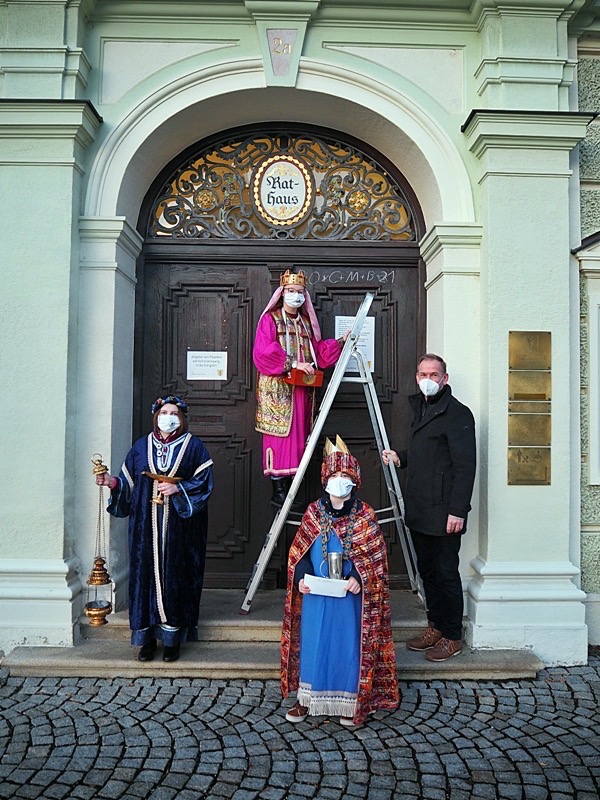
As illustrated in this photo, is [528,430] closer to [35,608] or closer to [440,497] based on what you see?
[440,497]

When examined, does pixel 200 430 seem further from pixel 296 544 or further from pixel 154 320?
pixel 296 544

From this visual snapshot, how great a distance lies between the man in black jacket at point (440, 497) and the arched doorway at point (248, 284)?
0.94 m

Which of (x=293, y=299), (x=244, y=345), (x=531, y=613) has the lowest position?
(x=531, y=613)

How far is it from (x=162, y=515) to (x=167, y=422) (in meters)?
0.53

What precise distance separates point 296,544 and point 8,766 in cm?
158

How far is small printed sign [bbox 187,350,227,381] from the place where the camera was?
4875 mm

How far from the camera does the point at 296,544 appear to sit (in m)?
3.26

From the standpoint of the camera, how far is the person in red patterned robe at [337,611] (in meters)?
3.15

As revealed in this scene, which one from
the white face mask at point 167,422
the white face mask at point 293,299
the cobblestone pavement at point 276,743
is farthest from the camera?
the white face mask at point 293,299

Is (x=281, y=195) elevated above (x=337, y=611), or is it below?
above

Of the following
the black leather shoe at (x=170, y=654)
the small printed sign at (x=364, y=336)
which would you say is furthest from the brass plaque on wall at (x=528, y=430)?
the black leather shoe at (x=170, y=654)

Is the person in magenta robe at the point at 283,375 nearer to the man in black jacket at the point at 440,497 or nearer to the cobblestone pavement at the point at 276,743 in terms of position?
the man in black jacket at the point at 440,497

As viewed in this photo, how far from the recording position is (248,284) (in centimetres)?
488

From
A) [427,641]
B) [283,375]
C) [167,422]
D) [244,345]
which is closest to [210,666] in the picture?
[427,641]
